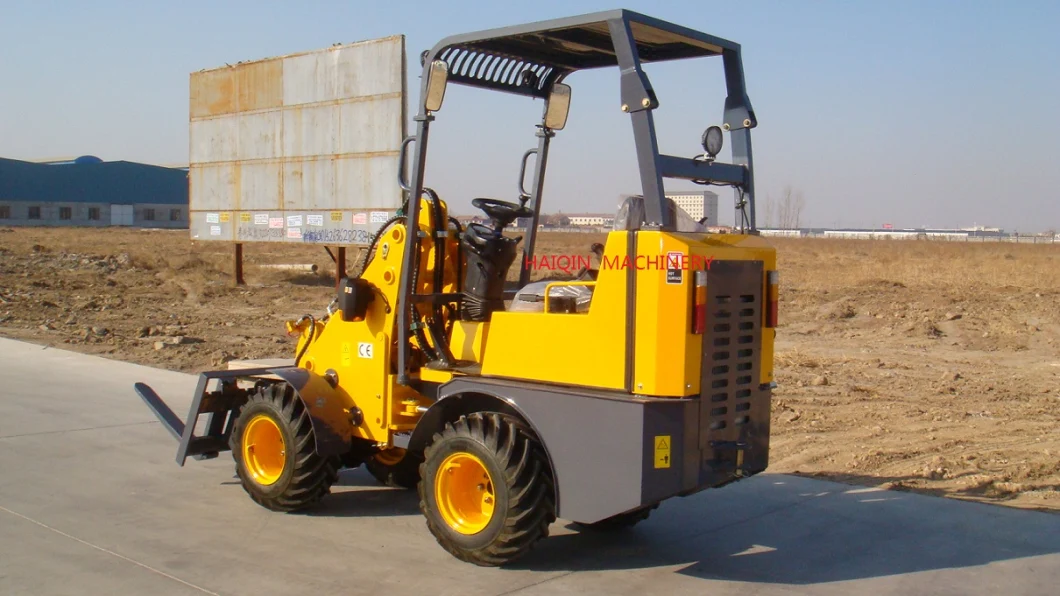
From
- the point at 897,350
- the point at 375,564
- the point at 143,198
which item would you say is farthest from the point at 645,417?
the point at 143,198

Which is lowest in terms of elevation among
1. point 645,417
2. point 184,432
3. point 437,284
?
point 184,432

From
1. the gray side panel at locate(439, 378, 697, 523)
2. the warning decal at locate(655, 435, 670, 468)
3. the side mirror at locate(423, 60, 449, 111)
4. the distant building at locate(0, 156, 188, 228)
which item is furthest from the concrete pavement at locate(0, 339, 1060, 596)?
the distant building at locate(0, 156, 188, 228)

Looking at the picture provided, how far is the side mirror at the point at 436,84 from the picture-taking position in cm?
575

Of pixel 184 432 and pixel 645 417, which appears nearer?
pixel 645 417

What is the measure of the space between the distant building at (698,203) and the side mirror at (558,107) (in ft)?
4.57

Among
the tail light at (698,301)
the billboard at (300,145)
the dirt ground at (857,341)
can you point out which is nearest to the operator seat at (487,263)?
the dirt ground at (857,341)

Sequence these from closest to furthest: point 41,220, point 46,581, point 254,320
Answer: point 46,581 → point 254,320 → point 41,220

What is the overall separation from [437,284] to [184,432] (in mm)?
2092

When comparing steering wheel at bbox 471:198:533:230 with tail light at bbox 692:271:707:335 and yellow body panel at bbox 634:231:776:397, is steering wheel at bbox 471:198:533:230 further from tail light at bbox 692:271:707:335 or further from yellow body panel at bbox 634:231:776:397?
tail light at bbox 692:271:707:335

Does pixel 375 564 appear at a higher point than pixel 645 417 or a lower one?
lower

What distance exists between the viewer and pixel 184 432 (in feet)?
22.4

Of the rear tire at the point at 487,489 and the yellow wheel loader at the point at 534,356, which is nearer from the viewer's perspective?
the yellow wheel loader at the point at 534,356

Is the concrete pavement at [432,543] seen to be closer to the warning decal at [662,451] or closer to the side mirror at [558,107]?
the warning decal at [662,451]

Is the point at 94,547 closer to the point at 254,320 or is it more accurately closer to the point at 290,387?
the point at 290,387
